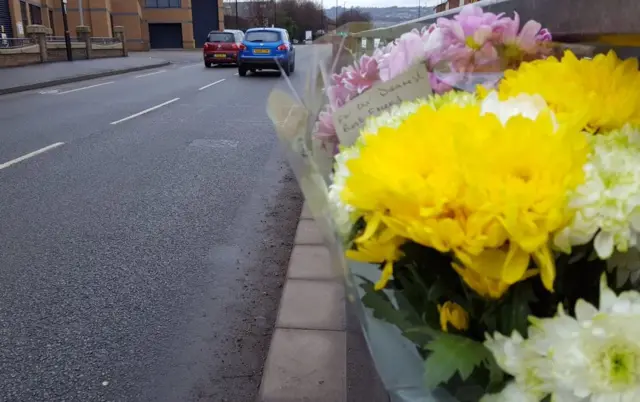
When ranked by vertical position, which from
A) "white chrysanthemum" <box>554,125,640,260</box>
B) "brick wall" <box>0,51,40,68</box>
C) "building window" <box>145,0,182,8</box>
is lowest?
"brick wall" <box>0,51,40,68</box>

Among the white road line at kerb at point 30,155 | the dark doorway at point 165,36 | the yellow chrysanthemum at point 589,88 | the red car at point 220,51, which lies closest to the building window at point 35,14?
the dark doorway at point 165,36

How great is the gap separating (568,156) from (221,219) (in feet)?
16.2

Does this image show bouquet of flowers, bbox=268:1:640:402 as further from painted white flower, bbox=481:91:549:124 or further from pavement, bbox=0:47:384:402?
pavement, bbox=0:47:384:402

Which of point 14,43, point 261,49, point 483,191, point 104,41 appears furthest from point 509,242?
point 104,41

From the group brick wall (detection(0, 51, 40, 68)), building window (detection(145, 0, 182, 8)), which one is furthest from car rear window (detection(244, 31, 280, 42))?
building window (detection(145, 0, 182, 8))

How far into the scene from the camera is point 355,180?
874mm

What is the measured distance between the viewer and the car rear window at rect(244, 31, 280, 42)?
22844 mm

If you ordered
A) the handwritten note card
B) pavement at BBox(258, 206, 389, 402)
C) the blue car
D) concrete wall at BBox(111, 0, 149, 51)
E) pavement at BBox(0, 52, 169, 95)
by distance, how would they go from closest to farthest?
the handwritten note card < pavement at BBox(258, 206, 389, 402) < pavement at BBox(0, 52, 169, 95) < the blue car < concrete wall at BBox(111, 0, 149, 51)

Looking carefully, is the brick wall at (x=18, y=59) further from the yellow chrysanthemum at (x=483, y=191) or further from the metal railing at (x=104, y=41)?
the yellow chrysanthemum at (x=483, y=191)

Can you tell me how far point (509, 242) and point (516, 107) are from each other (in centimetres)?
24

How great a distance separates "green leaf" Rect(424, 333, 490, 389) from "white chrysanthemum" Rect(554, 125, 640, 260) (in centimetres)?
18

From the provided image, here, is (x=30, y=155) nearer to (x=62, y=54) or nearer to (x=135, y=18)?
(x=62, y=54)

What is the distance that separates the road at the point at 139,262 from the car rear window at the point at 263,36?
45.3ft

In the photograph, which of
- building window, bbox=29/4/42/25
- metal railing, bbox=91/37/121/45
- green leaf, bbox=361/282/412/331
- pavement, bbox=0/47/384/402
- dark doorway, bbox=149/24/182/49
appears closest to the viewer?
green leaf, bbox=361/282/412/331
